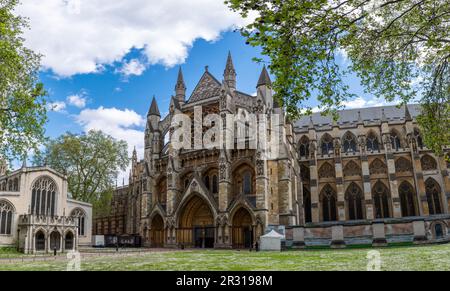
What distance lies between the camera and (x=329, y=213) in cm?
4566

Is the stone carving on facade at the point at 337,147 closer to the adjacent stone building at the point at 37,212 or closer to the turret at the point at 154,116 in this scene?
the turret at the point at 154,116

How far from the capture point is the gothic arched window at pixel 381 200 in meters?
44.1

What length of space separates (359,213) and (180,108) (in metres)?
24.7

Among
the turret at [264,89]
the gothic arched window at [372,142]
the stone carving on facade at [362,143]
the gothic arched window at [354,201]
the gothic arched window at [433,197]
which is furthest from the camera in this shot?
the gothic arched window at [372,142]

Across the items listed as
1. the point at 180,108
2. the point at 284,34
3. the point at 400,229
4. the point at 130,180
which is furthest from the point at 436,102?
the point at 130,180

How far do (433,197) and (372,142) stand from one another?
9590 millimetres

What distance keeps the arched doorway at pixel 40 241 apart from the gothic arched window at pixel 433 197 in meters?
41.1

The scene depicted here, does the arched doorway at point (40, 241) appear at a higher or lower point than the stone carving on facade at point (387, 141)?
lower

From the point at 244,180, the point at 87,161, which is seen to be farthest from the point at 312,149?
the point at 87,161

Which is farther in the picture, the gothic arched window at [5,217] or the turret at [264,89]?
the turret at [264,89]

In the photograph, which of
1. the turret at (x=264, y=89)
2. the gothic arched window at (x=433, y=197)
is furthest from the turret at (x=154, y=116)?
the gothic arched window at (x=433, y=197)

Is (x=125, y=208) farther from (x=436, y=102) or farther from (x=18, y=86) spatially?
(x=436, y=102)

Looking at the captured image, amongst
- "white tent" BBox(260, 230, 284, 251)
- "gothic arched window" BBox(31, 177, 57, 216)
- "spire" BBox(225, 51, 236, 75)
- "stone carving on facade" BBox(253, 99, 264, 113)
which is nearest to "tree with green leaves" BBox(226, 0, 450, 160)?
"white tent" BBox(260, 230, 284, 251)

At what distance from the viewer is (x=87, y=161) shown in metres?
44.8
